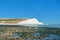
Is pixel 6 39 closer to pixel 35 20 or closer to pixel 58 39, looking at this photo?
pixel 58 39

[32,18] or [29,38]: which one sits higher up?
[32,18]

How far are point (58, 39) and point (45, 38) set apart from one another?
2.06ft

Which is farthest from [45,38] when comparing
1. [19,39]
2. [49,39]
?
[19,39]

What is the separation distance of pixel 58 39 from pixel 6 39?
6.73 feet

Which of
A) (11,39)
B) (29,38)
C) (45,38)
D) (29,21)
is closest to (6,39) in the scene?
(11,39)

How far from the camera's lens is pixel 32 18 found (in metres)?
34.8

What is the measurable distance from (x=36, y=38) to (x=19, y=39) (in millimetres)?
713

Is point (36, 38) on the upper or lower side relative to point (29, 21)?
lower

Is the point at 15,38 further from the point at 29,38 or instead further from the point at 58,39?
the point at 58,39

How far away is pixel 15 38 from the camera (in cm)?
992

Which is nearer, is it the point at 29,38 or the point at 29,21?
the point at 29,38

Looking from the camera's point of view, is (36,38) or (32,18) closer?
(36,38)

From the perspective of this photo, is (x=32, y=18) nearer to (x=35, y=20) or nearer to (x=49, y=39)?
(x=35, y=20)

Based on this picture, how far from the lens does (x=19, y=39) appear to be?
975 cm
